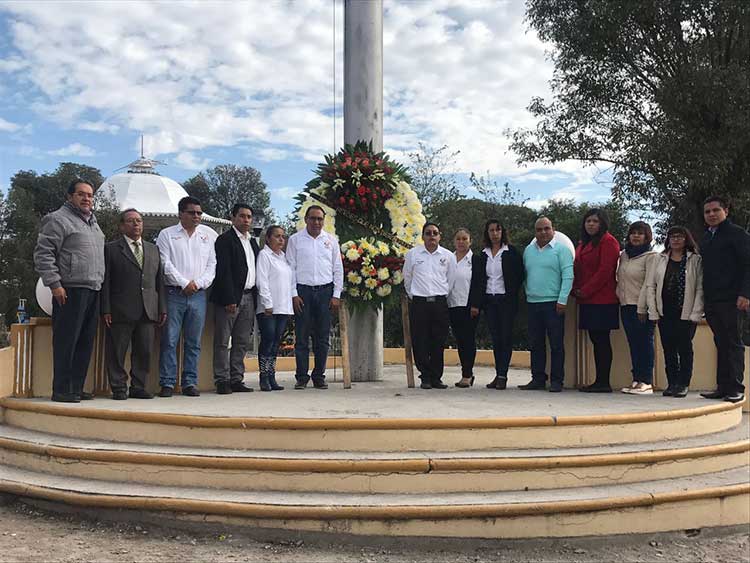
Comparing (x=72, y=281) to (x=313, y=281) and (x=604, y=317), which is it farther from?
(x=604, y=317)

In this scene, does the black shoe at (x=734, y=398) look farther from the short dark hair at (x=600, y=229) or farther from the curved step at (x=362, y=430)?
the short dark hair at (x=600, y=229)

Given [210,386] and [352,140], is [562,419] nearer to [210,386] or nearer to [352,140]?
[210,386]

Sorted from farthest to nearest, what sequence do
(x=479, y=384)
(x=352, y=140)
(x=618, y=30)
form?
(x=618, y=30) < (x=352, y=140) < (x=479, y=384)

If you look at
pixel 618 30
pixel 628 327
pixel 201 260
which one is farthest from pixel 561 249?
pixel 618 30

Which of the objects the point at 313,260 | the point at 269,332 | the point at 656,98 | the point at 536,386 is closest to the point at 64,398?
the point at 269,332

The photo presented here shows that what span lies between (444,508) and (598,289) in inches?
136

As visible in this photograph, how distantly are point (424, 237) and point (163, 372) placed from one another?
279cm

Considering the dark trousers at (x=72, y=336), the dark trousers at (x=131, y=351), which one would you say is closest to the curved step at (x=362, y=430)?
the dark trousers at (x=72, y=336)

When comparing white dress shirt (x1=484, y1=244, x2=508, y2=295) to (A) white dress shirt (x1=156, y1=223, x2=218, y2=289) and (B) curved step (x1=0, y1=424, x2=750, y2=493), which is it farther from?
(A) white dress shirt (x1=156, y1=223, x2=218, y2=289)

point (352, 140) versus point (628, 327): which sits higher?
point (352, 140)

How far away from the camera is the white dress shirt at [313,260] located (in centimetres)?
700

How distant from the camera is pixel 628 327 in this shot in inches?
273

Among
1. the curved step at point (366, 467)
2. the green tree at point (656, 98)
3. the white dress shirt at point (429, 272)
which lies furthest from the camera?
the green tree at point (656, 98)

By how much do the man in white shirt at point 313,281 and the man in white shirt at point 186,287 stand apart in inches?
34.8
